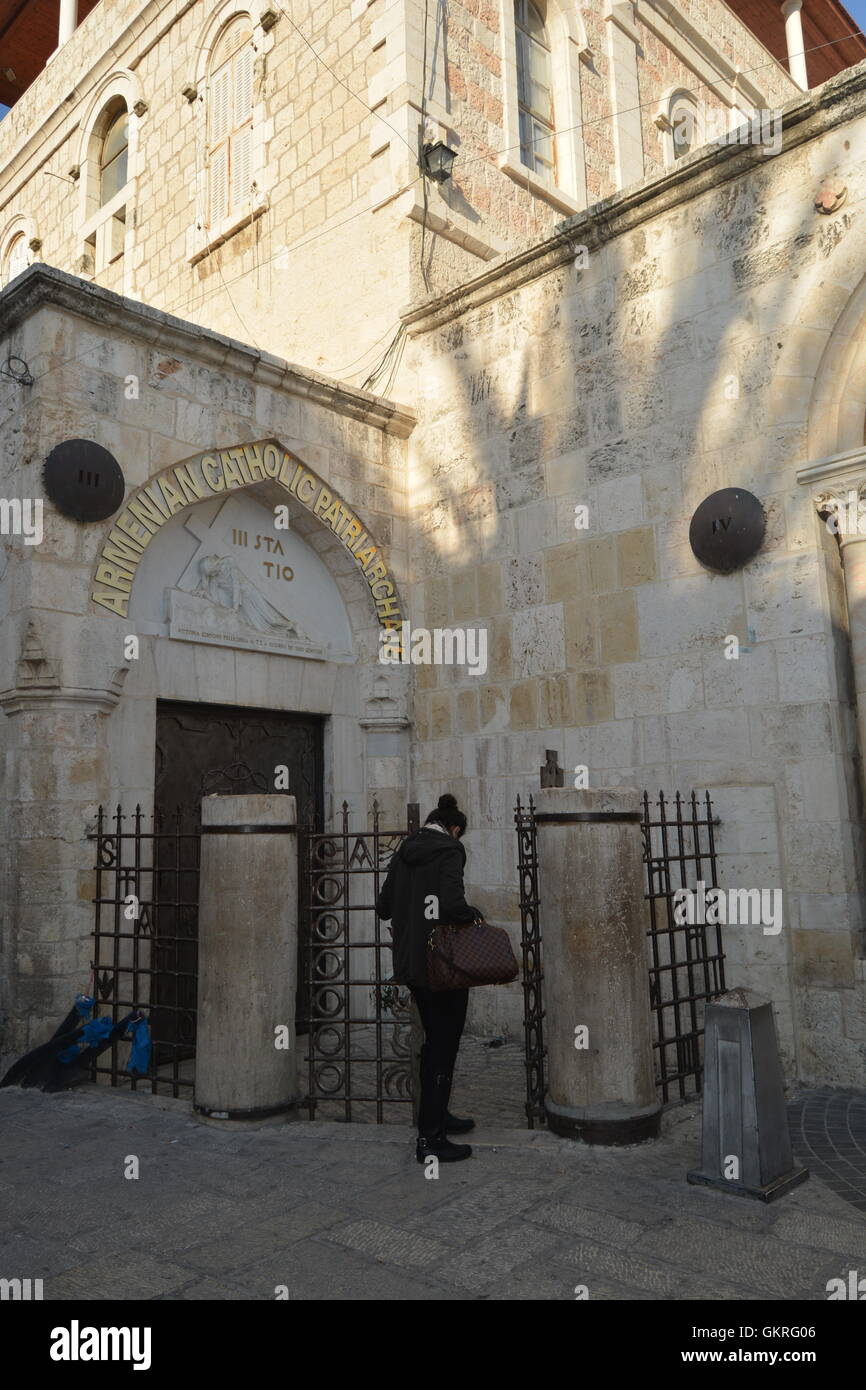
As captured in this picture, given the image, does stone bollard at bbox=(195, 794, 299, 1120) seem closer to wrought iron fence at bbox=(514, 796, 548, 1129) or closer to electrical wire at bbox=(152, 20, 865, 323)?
wrought iron fence at bbox=(514, 796, 548, 1129)

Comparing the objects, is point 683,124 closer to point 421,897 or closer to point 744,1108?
point 421,897

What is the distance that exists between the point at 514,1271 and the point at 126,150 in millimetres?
14634

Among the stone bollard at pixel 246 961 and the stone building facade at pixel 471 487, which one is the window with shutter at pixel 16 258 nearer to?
the stone building facade at pixel 471 487

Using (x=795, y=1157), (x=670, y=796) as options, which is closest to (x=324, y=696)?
(x=670, y=796)

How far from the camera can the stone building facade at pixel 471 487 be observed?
19.6ft

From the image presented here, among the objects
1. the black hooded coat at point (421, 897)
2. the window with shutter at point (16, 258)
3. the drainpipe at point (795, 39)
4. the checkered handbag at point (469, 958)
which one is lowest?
the checkered handbag at point (469, 958)

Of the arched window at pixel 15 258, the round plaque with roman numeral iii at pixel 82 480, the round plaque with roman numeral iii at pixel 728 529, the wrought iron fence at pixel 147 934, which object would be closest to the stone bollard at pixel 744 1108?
the wrought iron fence at pixel 147 934

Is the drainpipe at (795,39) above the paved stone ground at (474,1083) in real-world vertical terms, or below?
above

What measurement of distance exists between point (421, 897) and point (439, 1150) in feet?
3.73

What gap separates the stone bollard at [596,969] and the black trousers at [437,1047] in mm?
501

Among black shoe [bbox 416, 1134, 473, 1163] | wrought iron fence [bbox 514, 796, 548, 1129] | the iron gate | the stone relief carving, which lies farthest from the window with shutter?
black shoe [bbox 416, 1134, 473, 1163]

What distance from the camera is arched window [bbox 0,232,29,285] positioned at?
1550 centimetres

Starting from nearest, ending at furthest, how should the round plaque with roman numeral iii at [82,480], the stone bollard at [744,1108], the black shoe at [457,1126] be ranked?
the stone bollard at [744,1108] → the black shoe at [457,1126] → the round plaque with roman numeral iii at [82,480]

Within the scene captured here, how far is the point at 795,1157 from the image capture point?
175 inches
